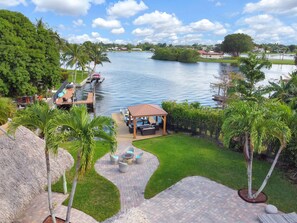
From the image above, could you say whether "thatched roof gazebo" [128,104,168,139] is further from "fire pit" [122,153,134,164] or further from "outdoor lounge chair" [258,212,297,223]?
"outdoor lounge chair" [258,212,297,223]

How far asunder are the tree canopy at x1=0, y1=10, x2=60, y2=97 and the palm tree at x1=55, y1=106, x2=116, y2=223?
51.5 feet

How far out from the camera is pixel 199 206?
1179 centimetres

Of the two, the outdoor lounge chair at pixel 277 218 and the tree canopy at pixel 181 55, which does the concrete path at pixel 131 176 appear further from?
the tree canopy at pixel 181 55

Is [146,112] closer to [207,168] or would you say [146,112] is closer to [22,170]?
[207,168]

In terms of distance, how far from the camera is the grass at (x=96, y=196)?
11.5m

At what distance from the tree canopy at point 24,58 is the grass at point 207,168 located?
37.7 ft

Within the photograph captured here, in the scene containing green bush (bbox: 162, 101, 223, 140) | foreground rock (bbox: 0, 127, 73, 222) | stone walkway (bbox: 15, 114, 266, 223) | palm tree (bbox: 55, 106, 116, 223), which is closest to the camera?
palm tree (bbox: 55, 106, 116, 223)

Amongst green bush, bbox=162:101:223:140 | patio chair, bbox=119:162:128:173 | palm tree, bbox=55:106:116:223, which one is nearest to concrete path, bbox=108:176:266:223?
palm tree, bbox=55:106:116:223

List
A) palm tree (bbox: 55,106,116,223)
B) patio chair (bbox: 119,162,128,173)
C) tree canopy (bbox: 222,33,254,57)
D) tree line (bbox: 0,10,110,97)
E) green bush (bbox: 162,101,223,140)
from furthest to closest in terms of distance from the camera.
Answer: tree canopy (bbox: 222,33,254,57), tree line (bbox: 0,10,110,97), green bush (bbox: 162,101,223,140), patio chair (bbox: 119,162,128,173), palm tree (bbox: 55,106,116,223)

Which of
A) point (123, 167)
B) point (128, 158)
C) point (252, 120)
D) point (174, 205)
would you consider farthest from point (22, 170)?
point (252, 120)

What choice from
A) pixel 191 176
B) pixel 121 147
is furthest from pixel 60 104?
pixel 191 176

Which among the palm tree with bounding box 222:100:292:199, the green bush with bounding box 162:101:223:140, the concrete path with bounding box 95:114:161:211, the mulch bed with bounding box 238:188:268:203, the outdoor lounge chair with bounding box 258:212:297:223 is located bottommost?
the concrete path with bounding box 95:114:161:211

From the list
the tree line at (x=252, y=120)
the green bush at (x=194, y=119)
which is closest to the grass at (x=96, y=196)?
the tree line at (x=252, y=120)

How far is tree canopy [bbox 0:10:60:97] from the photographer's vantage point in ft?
68.7
